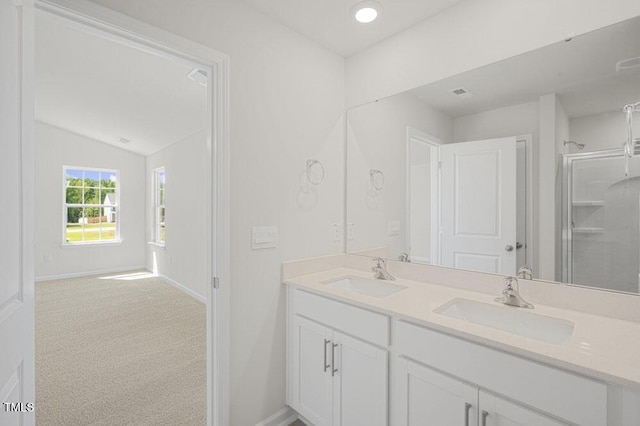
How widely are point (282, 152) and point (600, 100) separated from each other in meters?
1.61

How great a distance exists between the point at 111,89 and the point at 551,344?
455 centimetres

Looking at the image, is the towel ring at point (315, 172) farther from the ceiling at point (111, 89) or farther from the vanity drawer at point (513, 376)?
the vanity drawer at point (513, 376)

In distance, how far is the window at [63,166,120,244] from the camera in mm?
6008

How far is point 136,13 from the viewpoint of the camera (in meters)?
1.34

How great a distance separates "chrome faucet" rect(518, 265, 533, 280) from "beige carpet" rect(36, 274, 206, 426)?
2090 mm

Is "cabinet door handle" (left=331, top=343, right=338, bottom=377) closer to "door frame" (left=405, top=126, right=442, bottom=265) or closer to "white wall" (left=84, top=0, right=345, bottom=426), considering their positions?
"white wall" (left=84, top=0, right=345, bottom=426)

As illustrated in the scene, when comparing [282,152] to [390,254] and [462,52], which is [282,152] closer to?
[390,254]

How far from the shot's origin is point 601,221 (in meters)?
1.32

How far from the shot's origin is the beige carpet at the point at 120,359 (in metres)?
2.00

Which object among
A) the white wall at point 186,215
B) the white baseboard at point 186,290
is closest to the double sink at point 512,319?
the white wall at point 186,215

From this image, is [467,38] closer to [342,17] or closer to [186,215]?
[342,17]

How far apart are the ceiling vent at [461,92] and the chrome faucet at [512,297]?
1044 mm

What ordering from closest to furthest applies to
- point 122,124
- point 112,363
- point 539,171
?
point 539,171, point 112,363, point 122,124

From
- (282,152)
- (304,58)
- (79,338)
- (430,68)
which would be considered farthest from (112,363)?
(430,68)
